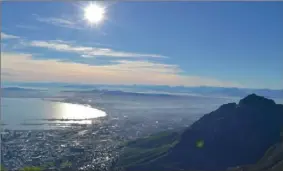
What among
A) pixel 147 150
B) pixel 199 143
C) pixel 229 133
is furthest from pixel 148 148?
pixel 229 133

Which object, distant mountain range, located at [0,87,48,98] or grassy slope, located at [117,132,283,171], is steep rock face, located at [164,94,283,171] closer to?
grassy slope, located at [117,132,283,171]

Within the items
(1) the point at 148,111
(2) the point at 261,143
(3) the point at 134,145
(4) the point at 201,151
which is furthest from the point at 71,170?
(2) the point at 261,143

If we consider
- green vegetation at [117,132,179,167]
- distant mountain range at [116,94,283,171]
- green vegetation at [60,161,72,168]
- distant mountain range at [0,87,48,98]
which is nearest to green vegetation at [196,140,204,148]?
distant mountain range at [116,94,283,171]

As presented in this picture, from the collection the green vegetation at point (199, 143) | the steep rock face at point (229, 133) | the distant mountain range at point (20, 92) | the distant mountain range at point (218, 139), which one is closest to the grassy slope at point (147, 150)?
the distant mountain range at point (218, 139)

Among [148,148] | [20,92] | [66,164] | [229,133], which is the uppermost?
[20,92]

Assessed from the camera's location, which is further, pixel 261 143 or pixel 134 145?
pixel 134 145

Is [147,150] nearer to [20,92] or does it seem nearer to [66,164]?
[66,164]

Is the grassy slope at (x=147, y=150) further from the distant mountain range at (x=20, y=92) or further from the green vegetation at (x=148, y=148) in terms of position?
the distant mountain range at (x=20, y=92)

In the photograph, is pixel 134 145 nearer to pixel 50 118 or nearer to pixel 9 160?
pixel 50 118
